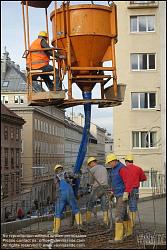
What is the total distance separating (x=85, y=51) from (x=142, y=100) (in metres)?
16.3

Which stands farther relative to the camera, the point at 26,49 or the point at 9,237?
the point at 26,49

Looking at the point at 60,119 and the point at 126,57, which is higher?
the point at 126,57

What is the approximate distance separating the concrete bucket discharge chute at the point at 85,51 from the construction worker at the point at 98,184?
62 centimetres

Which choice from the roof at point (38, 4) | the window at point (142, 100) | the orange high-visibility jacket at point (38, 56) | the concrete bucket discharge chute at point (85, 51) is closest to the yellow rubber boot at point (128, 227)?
the concrete bucket discharge chute at point (85, 51)

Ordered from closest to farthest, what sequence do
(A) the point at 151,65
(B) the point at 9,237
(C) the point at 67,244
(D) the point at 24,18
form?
1. (C) the point at 67,244
2. (B) the point at 9,237
3. (D) the point at 24,18
4. (A) the point at 151,65

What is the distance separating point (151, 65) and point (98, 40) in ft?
48.5

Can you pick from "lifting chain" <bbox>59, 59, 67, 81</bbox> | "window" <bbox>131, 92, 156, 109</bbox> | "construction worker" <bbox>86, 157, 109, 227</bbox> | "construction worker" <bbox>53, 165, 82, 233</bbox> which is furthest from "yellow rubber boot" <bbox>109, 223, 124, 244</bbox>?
"window" <bbox>131, 92, 156, 109</bbox>

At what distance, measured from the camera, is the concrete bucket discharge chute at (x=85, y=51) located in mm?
7793

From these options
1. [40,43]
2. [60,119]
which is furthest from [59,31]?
[60,119]

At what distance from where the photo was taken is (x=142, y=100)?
2411 cm

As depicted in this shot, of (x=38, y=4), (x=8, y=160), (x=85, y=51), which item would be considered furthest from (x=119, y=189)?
(x=38, y=4)

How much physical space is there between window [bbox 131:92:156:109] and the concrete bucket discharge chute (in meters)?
15.5

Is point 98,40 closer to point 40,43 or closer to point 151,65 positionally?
point 40,43

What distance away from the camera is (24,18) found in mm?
7684
